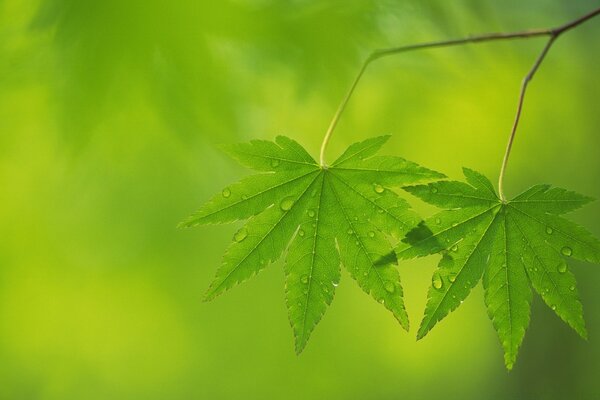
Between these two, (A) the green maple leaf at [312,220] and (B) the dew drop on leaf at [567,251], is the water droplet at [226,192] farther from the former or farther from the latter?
(B) the dew drop on leaf at [567,251]

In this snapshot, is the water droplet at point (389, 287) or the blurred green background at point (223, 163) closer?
the water droplet at point (389, 287)

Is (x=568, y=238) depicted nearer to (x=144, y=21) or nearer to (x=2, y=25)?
(x=144, y=21)

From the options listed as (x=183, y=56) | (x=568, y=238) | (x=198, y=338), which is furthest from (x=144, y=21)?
(x=198, y=338)

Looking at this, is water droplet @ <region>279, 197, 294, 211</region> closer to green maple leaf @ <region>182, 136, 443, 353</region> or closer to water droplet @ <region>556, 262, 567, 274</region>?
green maple leaf @ <region>182, 136, 443, 353</region>

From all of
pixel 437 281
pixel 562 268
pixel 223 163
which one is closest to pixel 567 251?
pixel 562 268

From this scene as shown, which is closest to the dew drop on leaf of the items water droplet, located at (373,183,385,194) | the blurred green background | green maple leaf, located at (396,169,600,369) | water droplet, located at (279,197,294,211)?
green maple leaf, located at (396,169,600,369)

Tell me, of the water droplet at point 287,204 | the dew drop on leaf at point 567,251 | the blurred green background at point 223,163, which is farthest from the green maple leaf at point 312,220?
the blurred green background at point 223,163
